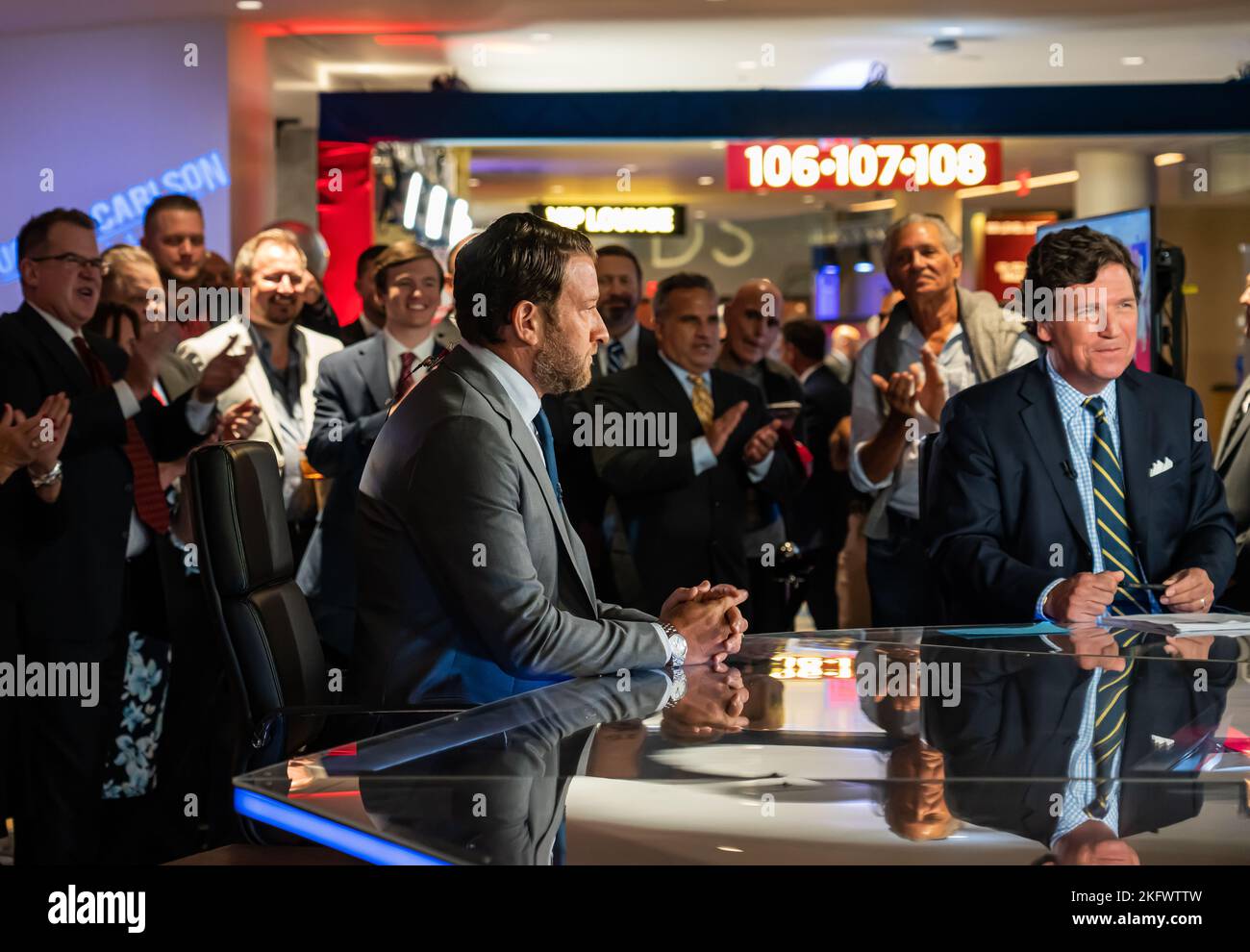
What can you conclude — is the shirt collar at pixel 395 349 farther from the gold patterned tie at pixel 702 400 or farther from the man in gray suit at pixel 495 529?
the man in gray suit at pixel 495 529

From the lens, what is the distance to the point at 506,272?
2328 mm

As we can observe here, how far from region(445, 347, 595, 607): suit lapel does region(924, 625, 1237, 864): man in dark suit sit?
0.68 metres

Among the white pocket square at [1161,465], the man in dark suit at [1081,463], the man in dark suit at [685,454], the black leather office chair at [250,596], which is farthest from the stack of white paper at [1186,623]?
the man in dark suit at [685,454]

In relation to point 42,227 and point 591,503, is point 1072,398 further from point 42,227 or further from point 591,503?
point 42,227

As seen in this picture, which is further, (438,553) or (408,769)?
(438,553)

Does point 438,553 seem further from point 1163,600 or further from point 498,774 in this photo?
point 1163,600

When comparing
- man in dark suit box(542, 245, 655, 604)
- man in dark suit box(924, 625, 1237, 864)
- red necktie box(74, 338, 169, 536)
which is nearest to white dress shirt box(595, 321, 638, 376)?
man in dark suit box(542, 245, 655, 604)

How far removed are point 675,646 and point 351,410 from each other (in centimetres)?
224

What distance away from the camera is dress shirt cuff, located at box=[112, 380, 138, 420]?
12.2 ft

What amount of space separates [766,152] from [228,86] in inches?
121

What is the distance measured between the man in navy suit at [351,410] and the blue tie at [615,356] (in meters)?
1.06

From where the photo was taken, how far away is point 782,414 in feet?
16.9
